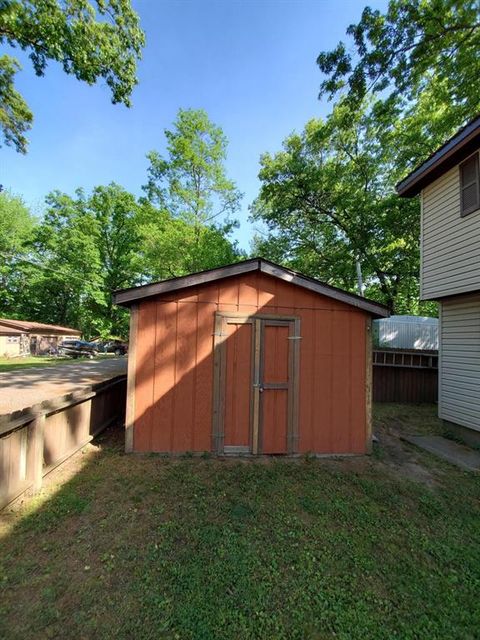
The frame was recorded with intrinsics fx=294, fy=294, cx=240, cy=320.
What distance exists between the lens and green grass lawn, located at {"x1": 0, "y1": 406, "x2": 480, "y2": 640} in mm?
1939

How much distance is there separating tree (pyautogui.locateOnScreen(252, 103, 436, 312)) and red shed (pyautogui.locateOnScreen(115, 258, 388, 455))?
985 cm

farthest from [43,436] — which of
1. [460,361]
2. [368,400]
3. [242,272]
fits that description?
[460,361]

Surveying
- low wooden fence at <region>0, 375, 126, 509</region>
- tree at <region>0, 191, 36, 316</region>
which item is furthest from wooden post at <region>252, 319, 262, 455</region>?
tree at <region>0, 191, 36, 316</region>

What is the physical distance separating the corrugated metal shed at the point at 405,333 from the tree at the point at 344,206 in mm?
2903

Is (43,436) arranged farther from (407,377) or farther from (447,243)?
(407,377)

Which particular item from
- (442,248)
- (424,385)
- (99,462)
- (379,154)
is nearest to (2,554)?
(99,462)

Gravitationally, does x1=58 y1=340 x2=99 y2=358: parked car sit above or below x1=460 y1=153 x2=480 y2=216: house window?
below

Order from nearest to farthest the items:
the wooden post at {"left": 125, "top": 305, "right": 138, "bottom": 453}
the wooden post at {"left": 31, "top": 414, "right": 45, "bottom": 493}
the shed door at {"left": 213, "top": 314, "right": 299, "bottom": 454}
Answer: the wooden post at {"left": 31, "top": 414, "right": 45, "bottom": 493}
the wooden post at {"left": 125, "top": 305, "right": 138, "bottom": 453}
the shed door at {"left": 213, "top": 314, "right": 299, "bottom": 454}

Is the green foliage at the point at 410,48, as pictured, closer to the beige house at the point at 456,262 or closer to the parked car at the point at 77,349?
the beige house at the point at 456,262

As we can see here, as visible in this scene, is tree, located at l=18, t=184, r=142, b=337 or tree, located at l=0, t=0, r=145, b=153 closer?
tree, located at l=0, t=0, r=145, b=153

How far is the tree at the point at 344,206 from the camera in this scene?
43.1 ft

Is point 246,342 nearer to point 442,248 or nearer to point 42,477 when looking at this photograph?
point 42,477

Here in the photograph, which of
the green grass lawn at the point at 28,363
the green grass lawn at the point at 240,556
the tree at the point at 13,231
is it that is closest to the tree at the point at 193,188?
the green grass lawn at the point at 28,363

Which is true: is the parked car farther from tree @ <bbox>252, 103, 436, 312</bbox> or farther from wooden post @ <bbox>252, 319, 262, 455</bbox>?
wooden post @ <bbox>252, 319, 262, 455</bbox>
